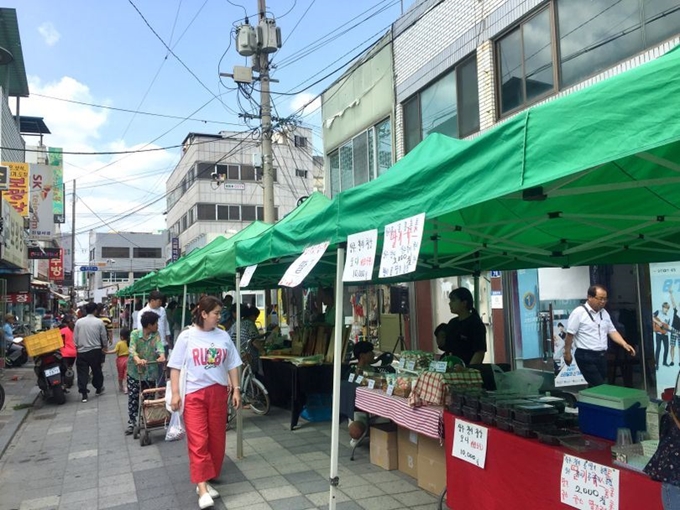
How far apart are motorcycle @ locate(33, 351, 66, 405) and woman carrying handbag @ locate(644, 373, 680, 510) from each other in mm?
10326

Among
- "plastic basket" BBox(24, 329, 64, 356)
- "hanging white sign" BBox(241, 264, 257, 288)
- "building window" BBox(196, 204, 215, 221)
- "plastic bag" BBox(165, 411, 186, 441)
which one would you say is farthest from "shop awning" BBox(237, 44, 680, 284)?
"building window" BBox(196, 204, 215, 221)

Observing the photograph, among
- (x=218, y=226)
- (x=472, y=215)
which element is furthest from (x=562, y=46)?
(x=218, y=226)

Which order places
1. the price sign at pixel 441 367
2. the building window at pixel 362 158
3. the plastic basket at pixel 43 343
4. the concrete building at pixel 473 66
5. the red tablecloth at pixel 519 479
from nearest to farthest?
the red tablecloth at pixel 519 479
the price sign at pixel 441 367
the concrete building at pixel 473 66
the plastic basket at pixel 43 343
the building window at pixel 362 158

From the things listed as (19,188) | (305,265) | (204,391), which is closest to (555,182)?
(305,265)

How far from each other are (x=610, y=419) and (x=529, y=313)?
6.96 meters

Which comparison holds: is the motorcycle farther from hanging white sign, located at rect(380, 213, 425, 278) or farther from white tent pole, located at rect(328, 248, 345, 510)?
hanging white sign, located at rect(380, 213, 425, 278)

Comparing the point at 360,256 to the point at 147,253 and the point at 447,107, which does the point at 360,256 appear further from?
the point at 147,253

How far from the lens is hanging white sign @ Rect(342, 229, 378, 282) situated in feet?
12.3

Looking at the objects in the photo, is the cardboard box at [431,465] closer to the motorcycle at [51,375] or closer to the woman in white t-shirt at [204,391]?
the woman in white t-shirt at [204,391]

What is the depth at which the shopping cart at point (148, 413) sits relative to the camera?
7.06m

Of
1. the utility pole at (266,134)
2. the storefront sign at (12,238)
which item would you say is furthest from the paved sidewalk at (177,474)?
the utility pole at (266,134)

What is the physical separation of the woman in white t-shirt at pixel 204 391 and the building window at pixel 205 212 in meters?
35.5

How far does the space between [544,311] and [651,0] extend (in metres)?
5.14

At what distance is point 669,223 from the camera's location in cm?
409
